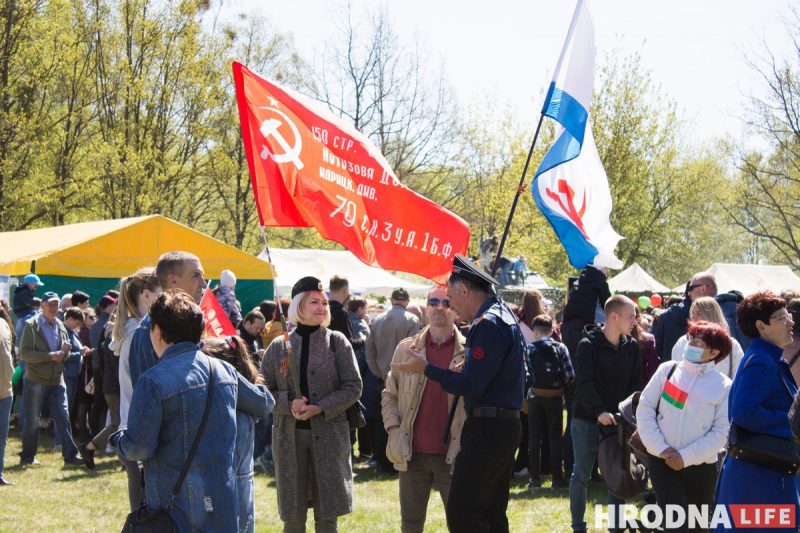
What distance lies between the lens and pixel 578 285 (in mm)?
9250

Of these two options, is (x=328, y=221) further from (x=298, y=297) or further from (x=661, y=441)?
(x=661, y=441)

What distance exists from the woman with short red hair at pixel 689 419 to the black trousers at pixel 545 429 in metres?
4.25

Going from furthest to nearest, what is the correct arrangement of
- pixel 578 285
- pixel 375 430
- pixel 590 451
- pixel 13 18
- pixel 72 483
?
pixel 13 18 < pixel 375 430 < pixel 72 483 < pixel 578 285 < pixel 590 451

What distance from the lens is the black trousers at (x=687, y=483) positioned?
6102 mm

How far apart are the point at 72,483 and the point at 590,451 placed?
6.24 metres

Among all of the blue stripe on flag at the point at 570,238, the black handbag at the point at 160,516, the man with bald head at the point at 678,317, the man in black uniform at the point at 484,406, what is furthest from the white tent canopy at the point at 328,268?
the black handbag at the point at 160,516

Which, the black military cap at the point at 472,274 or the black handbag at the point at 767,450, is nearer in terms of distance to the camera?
the black handbag at the point at 767,450

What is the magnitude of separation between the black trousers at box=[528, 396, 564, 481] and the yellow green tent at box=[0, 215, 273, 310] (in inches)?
362

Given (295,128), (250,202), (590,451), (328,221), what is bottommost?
(590,451)

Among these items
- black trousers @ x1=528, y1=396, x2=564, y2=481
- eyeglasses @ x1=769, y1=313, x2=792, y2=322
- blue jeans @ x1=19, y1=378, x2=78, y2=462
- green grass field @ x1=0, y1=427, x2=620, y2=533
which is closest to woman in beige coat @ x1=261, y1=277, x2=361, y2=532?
green grass field @ x1=0, y1=427, x2=620, y2=533

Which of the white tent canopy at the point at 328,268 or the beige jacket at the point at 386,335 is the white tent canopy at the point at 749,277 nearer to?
the white tent canopy at the point at 328,268

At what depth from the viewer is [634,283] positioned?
30.5 metres

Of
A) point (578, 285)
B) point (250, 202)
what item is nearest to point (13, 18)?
point (250, 202)

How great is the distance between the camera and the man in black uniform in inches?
215
